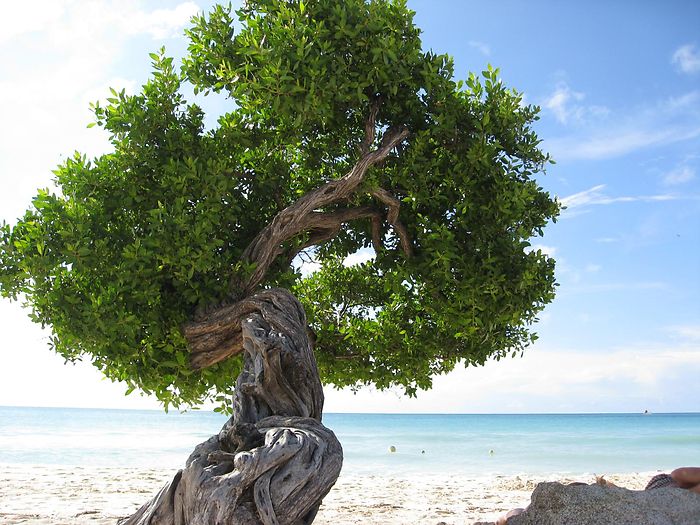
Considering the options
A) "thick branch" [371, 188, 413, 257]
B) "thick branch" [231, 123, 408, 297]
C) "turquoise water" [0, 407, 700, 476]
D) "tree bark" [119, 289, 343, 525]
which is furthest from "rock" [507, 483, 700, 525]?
"turquoise water" [0, 407, 700, 476]

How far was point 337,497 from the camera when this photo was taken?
12.5m

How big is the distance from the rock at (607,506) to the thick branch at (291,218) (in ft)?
11.6

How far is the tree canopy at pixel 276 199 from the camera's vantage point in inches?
241

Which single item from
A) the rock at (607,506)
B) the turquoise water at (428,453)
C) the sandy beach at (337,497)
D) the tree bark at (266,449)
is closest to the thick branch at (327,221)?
the tree bark at (266,449)

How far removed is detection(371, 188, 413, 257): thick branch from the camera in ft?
23.3

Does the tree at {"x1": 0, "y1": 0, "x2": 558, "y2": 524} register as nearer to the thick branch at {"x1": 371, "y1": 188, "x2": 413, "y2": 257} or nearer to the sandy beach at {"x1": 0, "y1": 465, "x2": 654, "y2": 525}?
the thick branch at {"x1": 371, "y1": 188, "x2": 413, "y2": 257}

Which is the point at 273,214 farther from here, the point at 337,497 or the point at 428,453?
the point at 428,453

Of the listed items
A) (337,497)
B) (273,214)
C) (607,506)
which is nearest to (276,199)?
(273,214)

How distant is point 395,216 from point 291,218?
1.21m

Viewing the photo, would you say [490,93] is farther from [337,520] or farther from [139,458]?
[139,458]

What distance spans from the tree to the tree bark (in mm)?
25

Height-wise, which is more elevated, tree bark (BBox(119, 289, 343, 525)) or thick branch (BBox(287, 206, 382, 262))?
thick branch (BBox(287, 206, 382, 262))

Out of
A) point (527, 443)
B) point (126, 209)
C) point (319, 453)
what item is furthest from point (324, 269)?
point (527, 443)

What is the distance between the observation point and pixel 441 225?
23.1 feet
